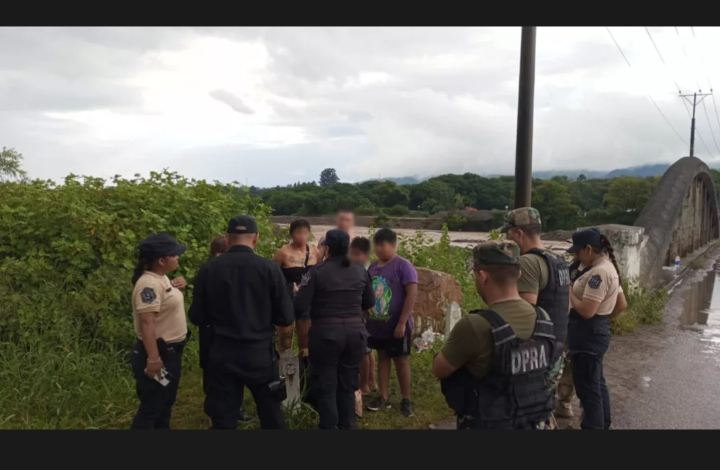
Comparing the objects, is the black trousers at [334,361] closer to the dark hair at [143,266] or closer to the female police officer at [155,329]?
the female police officer at [155,329]

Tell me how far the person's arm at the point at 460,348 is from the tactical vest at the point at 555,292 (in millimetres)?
1381

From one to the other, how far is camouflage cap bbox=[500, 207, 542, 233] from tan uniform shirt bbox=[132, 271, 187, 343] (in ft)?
7.84

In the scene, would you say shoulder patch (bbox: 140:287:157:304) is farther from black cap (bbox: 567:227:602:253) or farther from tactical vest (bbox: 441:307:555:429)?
black cap (bbox: 567:227:602:253)

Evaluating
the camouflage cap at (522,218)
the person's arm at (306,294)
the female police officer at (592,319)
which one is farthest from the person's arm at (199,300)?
the female police officer at (592,319)

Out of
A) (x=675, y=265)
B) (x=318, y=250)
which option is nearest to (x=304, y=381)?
(x=318, y=250)

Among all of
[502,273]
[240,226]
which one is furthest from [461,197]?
[502,273]

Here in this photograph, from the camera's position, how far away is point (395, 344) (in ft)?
14.8

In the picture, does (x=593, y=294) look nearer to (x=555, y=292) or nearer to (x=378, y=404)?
(x=555, y=292)

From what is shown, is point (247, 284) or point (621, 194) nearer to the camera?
point (247, 284)

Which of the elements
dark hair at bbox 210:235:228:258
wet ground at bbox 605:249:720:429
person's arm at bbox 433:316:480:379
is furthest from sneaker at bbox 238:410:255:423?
wet ground at bbox 605:249:720:429

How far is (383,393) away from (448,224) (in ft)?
15.2

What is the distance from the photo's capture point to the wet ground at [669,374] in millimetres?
4758

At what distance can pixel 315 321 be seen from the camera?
3846 millimetres

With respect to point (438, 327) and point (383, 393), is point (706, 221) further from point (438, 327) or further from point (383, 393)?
point (383, 393)
